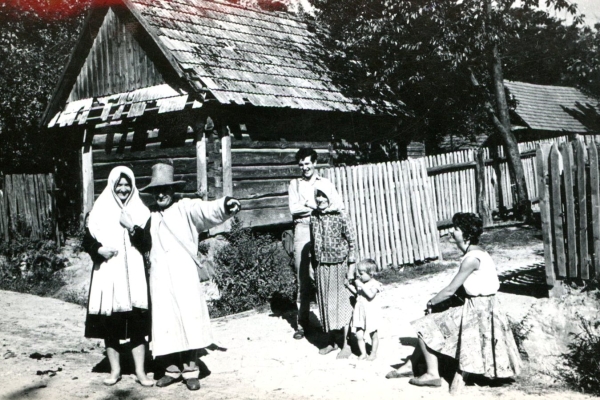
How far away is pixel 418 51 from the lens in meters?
14.9

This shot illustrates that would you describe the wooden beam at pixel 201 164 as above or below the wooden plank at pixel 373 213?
above

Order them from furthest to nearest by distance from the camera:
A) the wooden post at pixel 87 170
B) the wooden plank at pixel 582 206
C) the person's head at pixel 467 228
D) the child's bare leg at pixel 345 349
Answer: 1. the wooden post at pixel 87 170
2. the wooden plank at pixel 582 206
3. the child's bare leg at pixel 345 349
4. the person's head at pixel 467 228

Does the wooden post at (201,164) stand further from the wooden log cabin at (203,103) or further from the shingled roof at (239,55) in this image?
the shingled roof at (239,55)

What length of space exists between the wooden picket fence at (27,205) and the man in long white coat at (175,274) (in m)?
9.41

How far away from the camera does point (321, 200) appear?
19.0ft

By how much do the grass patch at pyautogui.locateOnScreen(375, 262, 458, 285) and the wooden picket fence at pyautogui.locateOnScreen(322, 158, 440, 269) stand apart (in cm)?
14

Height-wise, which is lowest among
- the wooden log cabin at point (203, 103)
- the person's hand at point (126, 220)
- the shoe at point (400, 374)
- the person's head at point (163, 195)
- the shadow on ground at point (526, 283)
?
the shoe at point (400, 374)

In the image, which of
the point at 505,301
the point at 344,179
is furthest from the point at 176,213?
the point at 344,179

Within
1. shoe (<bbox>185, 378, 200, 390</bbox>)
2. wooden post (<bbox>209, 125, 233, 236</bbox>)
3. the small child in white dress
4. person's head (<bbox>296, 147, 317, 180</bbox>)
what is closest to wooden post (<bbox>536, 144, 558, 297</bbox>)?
the small child in white dress

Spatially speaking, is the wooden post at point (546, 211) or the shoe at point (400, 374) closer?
the shoe at point (400, 374)

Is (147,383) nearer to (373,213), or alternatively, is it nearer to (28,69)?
(373,213)

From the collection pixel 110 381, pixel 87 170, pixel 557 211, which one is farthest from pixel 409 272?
pixel 87 170

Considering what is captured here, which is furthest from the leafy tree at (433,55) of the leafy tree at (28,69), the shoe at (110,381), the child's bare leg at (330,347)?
the shoe at (110,381)

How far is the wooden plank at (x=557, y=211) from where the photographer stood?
644 cm
